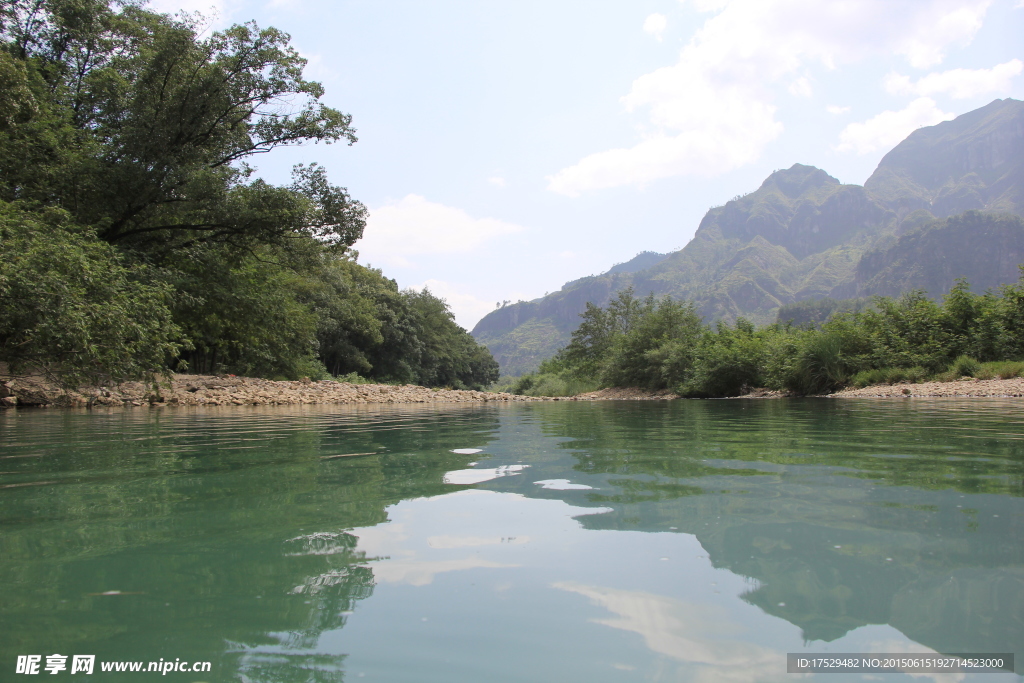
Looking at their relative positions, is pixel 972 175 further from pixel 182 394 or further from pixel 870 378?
pixel 182 394

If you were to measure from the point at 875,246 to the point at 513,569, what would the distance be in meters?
165

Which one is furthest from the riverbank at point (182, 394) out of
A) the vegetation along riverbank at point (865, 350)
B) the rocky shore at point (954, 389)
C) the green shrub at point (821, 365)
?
the rocky shore at point (954, 389)

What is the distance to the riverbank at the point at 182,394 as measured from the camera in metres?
12.4

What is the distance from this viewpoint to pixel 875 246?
453 feet

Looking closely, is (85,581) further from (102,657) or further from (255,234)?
(255,234)

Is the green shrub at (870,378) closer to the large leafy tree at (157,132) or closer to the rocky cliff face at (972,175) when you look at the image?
the large leafy tree at (157,132)

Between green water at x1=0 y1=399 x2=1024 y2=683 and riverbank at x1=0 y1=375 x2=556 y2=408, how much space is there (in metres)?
11.1

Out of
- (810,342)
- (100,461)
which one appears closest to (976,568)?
(100,461)

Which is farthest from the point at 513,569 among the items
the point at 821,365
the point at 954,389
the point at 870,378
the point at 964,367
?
the point at 821,365

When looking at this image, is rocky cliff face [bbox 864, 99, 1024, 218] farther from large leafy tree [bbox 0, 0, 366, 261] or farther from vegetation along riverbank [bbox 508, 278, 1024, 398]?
large leafy tree [bbox 0, 0, 366, 261]

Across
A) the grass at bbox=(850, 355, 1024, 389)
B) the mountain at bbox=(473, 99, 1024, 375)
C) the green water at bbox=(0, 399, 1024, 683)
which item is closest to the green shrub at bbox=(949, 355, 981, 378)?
the grass at bbox=(850, 355, 1024, 389)

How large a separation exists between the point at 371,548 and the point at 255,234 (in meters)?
16.7

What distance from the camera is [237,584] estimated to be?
1556 millimetres

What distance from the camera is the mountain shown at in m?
113
